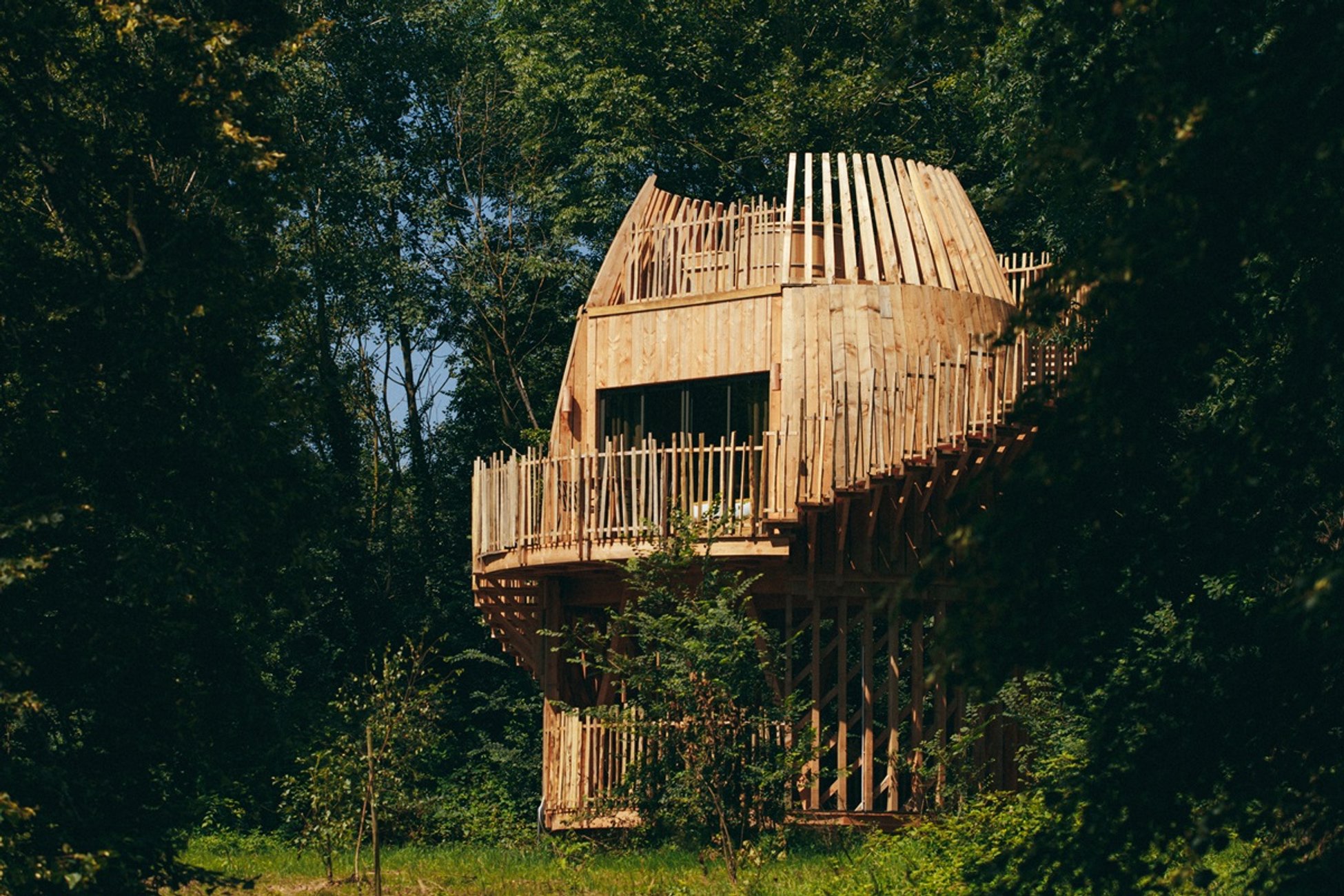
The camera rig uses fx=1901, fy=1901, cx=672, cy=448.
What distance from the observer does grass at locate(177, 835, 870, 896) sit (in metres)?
15.6

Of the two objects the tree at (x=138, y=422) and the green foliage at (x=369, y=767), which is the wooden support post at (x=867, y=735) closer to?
the green foliage at (x=369, y=767)

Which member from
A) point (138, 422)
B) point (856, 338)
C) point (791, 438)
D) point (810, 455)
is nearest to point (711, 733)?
point (810, 455)

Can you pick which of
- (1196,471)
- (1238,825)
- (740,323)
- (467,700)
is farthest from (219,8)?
(467,700)

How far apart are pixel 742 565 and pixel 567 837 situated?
12.0 ft

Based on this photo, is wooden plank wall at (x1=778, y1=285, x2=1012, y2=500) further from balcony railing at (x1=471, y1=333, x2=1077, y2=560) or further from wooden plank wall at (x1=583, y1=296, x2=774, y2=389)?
wooden plank wall at (x1=583, y1=296, x2=774, y2=389)

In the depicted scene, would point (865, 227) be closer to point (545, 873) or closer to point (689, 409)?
point (689, 409)

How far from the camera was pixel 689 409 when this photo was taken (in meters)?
21.7

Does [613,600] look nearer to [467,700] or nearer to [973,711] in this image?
[973,711]

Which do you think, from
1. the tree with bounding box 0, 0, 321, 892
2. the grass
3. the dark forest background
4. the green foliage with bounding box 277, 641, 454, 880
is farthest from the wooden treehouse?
the tree with bounding box 0, 0, 321, 892

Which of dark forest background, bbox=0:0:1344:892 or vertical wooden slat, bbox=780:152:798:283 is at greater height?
vertical wooden slat, bbox=780:152:798:283

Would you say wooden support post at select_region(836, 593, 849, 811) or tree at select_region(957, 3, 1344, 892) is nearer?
tree at select_region(957, 3, 1344, 892)

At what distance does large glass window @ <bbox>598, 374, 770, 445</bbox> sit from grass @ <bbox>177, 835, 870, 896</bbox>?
4.79 metres

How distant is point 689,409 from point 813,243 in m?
2.40

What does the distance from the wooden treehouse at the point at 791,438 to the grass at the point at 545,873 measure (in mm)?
888
